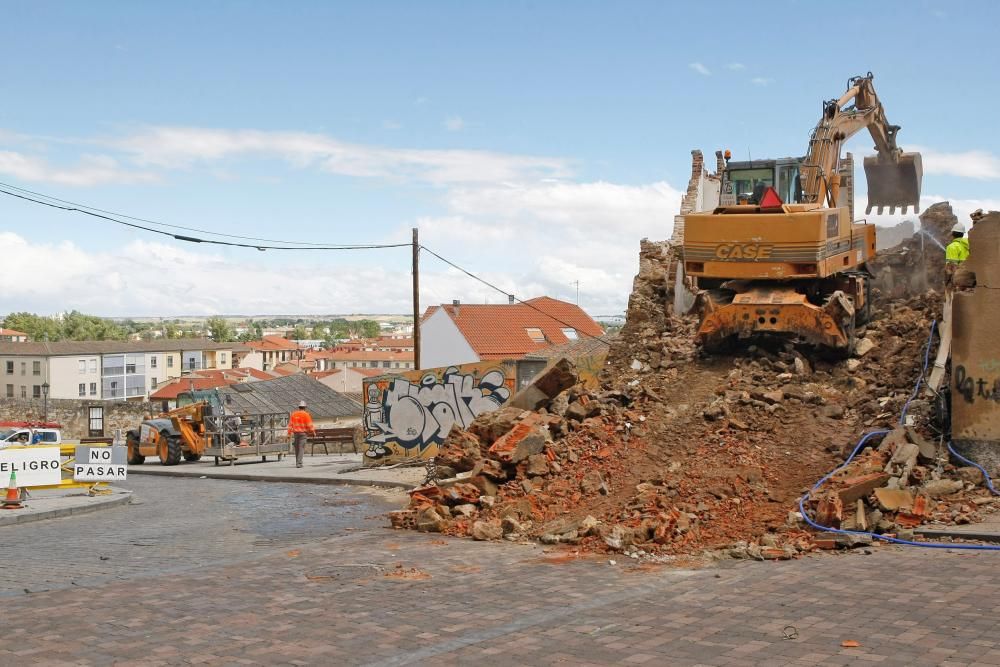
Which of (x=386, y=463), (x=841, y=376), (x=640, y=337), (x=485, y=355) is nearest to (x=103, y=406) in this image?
(x=485, y=355)

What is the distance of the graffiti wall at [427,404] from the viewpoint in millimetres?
22234

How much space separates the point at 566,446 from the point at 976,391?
4.82 m

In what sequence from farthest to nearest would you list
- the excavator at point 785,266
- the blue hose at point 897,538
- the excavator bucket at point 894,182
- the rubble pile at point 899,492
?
the excavator bucket at point 894,182, the excavator at point 785,266, the rubble pile at point 899,492, the blue hose at point 897,538

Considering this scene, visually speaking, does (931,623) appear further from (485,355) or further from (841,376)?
(485,355)

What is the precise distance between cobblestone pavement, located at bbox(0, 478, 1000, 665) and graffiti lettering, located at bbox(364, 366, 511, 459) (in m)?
10.0

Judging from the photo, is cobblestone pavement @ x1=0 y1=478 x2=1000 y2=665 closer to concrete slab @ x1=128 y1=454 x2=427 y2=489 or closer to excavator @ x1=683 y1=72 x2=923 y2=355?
excavator @ x1=683 y1=72 x2=923 y2=355

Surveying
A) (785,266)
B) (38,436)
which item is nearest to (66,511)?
(38,436)

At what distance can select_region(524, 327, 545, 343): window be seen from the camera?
58969 mm

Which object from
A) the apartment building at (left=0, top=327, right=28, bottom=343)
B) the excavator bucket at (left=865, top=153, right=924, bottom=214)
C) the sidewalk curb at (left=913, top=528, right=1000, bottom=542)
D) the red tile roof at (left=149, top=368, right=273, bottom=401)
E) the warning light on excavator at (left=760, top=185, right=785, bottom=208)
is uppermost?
the apartment building at (left=0, top=327, right=28, bottom=343)

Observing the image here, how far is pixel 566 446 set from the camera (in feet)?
44.7

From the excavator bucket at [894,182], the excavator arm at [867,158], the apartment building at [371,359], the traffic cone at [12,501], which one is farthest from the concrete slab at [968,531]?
the apartment building at [371,359]

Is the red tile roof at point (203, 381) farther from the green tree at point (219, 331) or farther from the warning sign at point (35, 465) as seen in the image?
the green tree at point (219, 331)

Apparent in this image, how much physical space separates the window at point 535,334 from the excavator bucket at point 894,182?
37.2 meters

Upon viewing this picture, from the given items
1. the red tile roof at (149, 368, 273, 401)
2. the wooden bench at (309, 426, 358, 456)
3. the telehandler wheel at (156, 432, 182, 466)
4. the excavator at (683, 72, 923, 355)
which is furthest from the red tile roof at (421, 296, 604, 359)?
the excavator at (683, 72, 923, 355)
